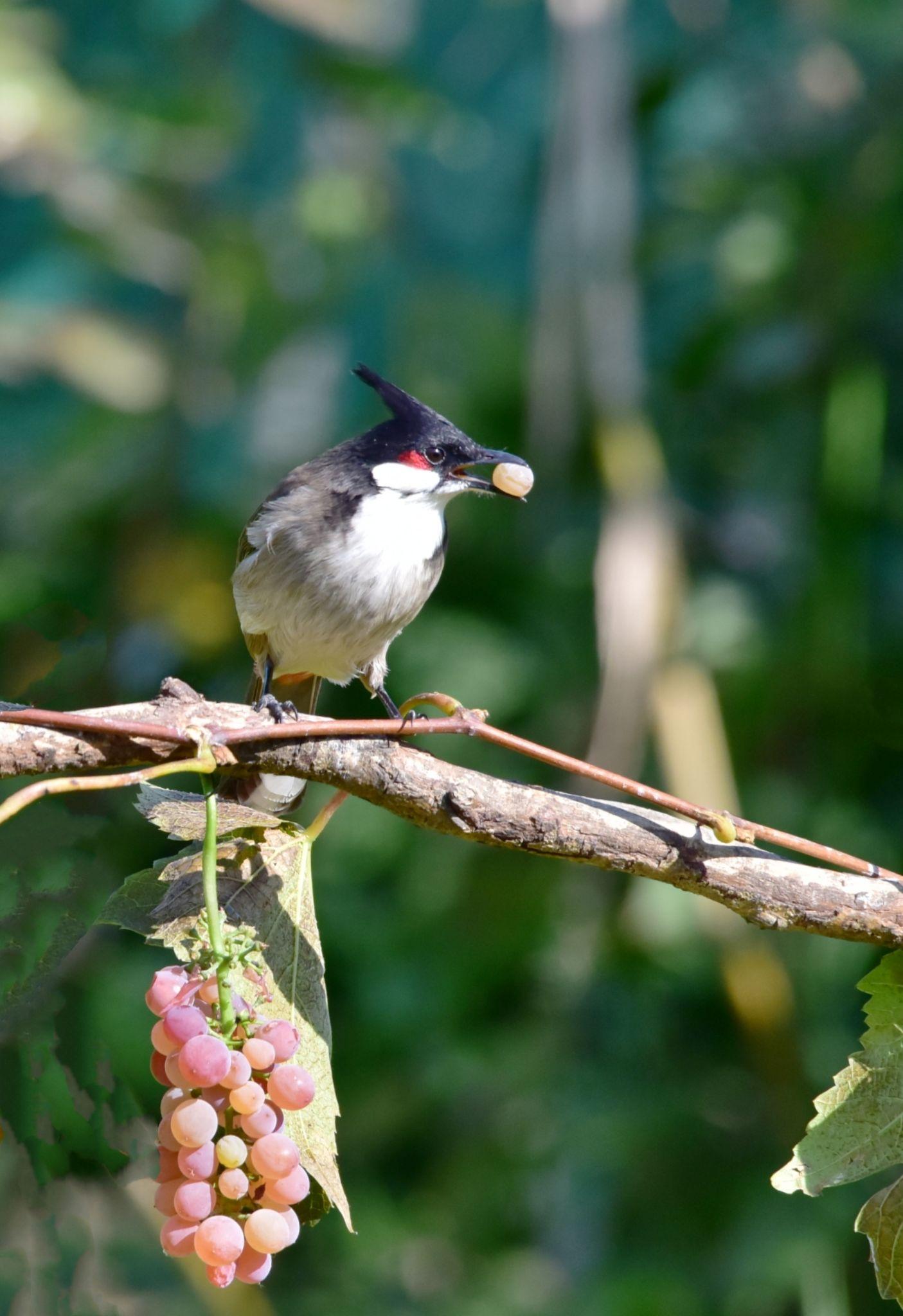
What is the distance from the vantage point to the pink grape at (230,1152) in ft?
3.63

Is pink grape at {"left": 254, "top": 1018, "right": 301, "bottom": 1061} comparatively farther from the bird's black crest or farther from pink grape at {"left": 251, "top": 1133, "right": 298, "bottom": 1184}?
the bird's black crest

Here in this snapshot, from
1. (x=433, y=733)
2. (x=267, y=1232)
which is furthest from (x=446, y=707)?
(x=267, y=1232)

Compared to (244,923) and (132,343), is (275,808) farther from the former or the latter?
(132,343)

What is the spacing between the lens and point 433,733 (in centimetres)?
135

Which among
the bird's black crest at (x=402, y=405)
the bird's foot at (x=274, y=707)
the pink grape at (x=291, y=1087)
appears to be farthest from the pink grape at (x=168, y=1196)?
the bird's black crest at (x=402, y=405)

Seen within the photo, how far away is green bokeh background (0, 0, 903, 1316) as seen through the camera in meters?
4.19

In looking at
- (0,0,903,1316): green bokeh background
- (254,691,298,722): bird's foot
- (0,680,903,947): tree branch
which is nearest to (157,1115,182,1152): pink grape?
(0,680,903,947): tree branch

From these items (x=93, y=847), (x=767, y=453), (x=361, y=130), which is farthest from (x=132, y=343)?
(x=93, y=847)

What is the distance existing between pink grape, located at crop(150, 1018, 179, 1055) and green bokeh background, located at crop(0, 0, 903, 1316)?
2.18 metres

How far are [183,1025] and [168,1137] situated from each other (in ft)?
0.34

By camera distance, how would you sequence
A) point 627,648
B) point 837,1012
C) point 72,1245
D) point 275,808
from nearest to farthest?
point 72,1245 < point 275,808 < point 627,648 < point 837,1012

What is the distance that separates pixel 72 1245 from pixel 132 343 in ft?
15.0

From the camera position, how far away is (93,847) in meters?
1.45

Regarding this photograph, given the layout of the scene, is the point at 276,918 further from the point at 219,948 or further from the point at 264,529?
the point at 264,529
